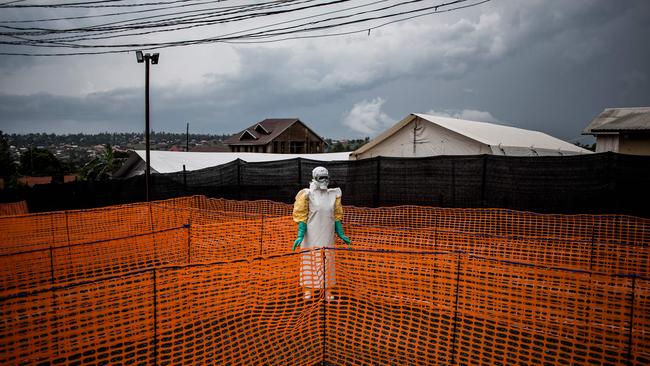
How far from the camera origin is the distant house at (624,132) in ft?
56.1

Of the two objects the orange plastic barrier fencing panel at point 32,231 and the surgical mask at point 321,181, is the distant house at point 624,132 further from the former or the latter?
the orange plastic barrier fencing panel at point 32,231

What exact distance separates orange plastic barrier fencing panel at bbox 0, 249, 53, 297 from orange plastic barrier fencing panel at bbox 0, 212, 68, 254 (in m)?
2.76

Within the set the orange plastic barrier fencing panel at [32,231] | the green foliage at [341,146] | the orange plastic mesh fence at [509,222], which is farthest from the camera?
the green foliage at [341,146]

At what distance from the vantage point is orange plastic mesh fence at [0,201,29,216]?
50.1 ft

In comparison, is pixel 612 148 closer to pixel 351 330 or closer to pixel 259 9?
pixel 259 9

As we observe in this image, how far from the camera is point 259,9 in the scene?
29.2ft

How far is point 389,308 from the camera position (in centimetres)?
495

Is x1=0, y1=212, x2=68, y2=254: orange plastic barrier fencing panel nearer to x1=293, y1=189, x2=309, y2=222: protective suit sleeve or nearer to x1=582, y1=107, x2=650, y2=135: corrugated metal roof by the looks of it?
x1=293, y1=189, x2=309, y2=222: protective suit sleeve

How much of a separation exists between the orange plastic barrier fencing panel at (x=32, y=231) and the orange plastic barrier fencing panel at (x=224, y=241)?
4.32 metres

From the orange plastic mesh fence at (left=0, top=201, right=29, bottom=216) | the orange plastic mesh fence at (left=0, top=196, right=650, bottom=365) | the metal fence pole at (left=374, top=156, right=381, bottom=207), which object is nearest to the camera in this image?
the orange plastic mesh fence at (left=0, top=196, right=650, bottom=365)

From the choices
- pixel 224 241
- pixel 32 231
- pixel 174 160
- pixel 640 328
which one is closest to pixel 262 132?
pixel 174 160

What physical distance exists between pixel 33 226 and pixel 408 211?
931 centimetres

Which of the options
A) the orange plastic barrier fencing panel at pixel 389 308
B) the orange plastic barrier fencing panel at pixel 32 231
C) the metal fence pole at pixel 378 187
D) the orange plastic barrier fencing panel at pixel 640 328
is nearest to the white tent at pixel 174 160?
the orange plastic barrier fencing panel at pixel 32 231

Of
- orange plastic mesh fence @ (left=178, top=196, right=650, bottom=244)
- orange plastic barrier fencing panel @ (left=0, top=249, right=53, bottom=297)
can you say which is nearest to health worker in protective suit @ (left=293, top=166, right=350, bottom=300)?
orange plastic mesh fence @ (left=178, top=196, right=650, bottom=244)
